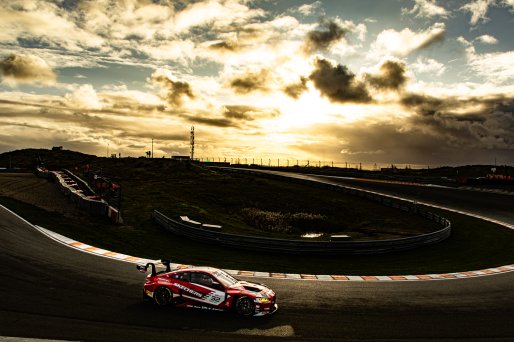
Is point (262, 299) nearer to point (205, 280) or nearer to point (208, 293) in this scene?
point (208, 293)

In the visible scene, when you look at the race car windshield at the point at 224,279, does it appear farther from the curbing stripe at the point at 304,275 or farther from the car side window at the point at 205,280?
the curbing stripe at the point at 304,275

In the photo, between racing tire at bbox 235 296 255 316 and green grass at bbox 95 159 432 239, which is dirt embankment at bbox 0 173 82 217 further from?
racing tire at bbox 235 296 255 316

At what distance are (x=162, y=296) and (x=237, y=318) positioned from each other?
2.55m

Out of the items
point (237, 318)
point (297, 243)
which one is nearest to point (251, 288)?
point (237, 318)

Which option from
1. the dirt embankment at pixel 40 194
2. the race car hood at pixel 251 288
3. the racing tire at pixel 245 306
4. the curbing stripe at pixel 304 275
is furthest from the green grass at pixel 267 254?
the racing tire at pixel 245 306

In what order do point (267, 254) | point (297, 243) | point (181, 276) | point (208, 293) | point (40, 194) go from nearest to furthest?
point (208, 293) < point (181, 276) < point (267, 254) < point (297, 243) < point (40, 194)

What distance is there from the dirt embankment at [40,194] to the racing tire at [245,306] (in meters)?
18.9

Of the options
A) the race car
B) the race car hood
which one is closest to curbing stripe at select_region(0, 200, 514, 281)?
the race car hood

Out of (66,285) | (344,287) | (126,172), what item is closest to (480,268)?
(344,287)

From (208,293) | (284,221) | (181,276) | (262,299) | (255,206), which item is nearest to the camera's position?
(262,299)

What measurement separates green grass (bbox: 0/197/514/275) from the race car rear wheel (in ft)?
20.7

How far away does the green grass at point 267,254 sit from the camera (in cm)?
2009

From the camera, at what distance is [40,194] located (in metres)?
35.1

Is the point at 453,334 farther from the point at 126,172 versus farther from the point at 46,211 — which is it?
the point at 126,172
